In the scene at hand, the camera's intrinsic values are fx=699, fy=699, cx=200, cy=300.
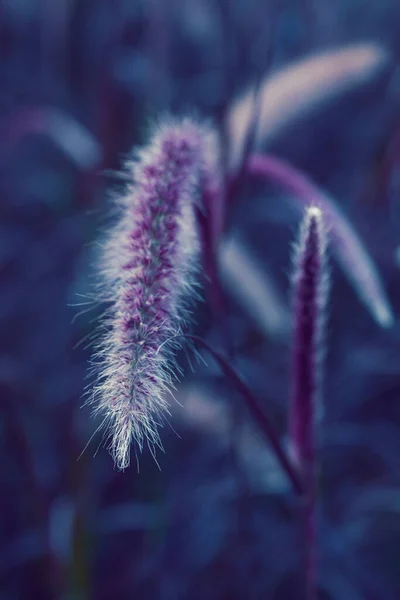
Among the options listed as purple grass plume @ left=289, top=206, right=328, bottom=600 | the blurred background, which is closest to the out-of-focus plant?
purple grass plume @ left=289, top=206, right=328, bottom=600

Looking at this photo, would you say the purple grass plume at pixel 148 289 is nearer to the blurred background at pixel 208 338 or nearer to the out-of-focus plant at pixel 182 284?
the out-of-focus plant at pixel 182 284

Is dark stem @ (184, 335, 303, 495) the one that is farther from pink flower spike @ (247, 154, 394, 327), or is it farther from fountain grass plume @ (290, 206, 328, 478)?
pink flower spike @ (247, 154, 394, 327)

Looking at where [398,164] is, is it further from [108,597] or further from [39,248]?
[108,597]

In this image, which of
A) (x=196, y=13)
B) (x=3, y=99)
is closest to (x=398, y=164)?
(x=196, y=13)

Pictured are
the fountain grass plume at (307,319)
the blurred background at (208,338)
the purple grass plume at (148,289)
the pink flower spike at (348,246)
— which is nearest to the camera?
the purple grass plume at (148,289)

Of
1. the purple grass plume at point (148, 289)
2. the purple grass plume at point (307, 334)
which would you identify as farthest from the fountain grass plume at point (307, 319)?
the purple grass plume at point (148, 289)

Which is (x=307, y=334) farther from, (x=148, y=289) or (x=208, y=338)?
(x=208, y=338)

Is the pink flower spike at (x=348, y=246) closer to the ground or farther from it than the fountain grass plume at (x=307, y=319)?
farther from it
